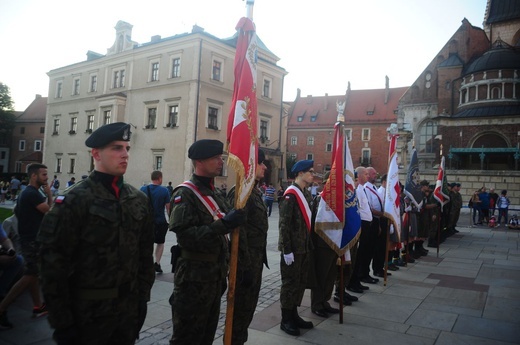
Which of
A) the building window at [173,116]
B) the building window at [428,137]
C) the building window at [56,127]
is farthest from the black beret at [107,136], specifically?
the building window at [428,137]

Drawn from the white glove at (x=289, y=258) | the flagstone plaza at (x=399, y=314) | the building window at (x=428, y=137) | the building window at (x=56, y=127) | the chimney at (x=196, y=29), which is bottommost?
the flagstone plaza at (x=399, y=314)

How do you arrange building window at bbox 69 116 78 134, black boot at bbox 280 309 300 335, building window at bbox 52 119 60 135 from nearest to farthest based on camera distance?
black boot at bbox 280 309 300 335 < building window at bbox 69 116 78 134 < building window at bbox 52 119 60 135

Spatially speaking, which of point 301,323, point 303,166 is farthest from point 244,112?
point 301,323

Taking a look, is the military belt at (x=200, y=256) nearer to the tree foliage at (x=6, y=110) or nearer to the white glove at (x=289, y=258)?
the white glove at (x=289, y=258)

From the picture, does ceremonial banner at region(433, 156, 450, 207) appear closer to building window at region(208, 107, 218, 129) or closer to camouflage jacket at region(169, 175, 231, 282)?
camouflage jacket at region(169, 175, 231, 282)

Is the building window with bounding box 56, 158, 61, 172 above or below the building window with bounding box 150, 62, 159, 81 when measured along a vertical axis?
below

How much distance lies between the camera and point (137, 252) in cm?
272

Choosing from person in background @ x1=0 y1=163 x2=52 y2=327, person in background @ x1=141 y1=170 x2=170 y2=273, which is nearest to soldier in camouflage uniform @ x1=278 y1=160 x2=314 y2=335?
person in background @ x1=0 y1=163 x2=52 y2=327

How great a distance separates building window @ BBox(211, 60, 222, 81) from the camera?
3099cm

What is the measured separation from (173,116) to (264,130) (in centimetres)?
877

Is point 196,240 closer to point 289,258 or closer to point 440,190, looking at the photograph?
point 289,258

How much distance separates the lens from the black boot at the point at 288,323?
4.70 meters

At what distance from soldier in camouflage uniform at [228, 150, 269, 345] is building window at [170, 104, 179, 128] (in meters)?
27.5

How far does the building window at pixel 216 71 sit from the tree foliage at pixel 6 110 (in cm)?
4845
